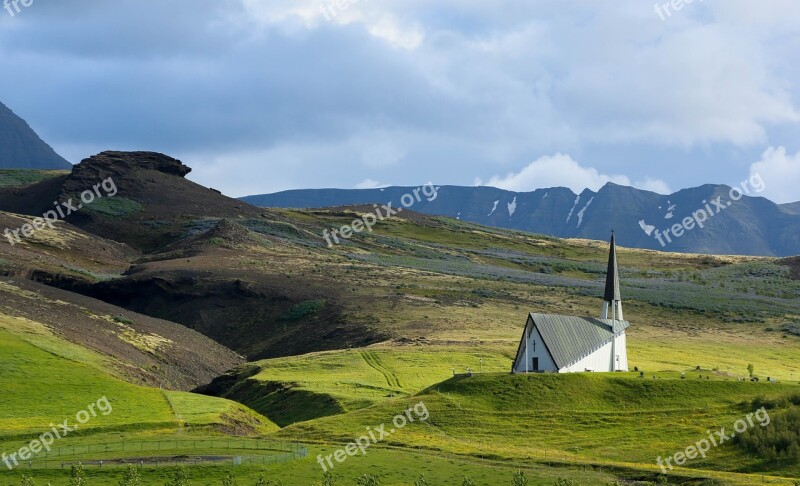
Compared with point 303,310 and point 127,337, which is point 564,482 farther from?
point 303,310

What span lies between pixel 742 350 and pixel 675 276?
272 ft

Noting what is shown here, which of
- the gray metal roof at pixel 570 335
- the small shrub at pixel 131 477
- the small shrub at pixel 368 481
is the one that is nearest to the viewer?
the small shrub at pixel 368 481

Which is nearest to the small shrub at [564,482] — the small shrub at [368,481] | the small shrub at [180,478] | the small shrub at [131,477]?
the small shrub at [368,481]

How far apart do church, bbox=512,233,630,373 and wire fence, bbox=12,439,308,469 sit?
73.4ft

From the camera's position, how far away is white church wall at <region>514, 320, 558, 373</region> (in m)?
79.6

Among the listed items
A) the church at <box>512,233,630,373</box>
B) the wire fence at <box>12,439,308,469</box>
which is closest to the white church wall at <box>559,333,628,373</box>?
the church at <box>512,233,630,373</box>

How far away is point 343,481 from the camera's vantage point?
182ft

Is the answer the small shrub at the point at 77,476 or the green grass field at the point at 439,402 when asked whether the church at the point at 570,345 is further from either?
the small shrub at the point at 77,476

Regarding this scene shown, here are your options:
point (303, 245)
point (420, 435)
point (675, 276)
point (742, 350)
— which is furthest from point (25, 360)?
point (675, 276)

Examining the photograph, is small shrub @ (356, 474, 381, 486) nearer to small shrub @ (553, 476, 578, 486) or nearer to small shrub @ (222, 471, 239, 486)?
small shrub @ (222, 471, 239, 486)

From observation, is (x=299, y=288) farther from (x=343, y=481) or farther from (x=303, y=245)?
(x=343, y=481)

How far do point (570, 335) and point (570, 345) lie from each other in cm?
104

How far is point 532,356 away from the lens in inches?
3182

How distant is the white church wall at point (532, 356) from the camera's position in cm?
7962
